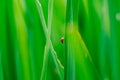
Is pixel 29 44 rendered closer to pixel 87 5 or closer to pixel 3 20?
pixel 3 20

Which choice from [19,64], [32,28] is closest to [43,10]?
[32,28]

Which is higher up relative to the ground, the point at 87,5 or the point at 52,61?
the point at 87,5

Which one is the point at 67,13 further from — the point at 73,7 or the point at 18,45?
the point at 18,45

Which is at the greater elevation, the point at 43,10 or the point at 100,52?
the point at 43,10

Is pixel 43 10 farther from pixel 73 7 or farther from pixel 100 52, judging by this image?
pixel 100 52

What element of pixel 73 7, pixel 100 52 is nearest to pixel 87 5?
pixel 73 7
